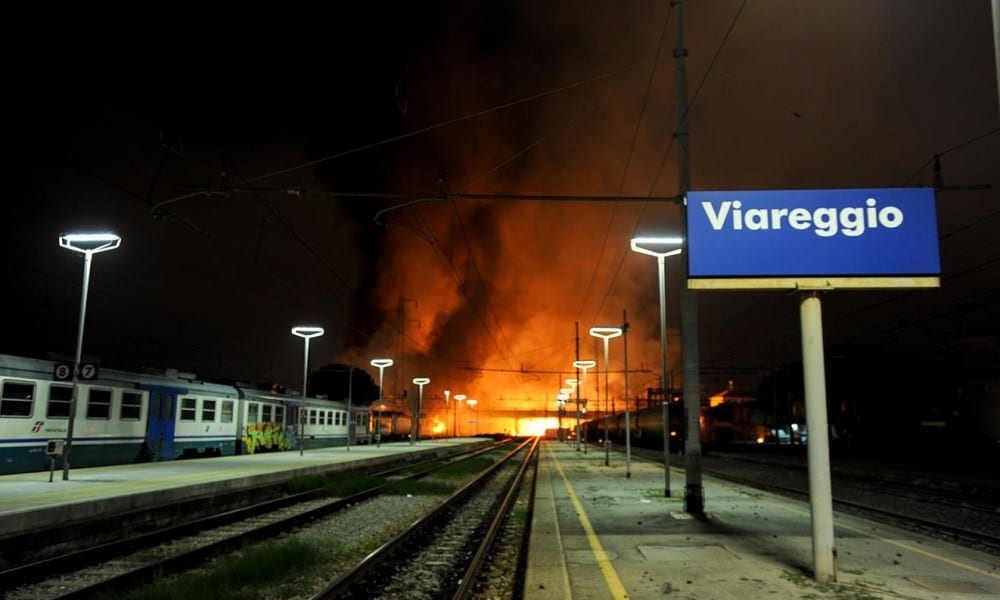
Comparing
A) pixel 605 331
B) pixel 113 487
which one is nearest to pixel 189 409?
pixel 113 487

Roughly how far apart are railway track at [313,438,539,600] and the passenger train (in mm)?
9095

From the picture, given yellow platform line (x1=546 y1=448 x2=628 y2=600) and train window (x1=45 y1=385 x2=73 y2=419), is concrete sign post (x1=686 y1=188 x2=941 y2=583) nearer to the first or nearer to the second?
yellow platform line (x1=546 y1=448 x2=628 y2=600)

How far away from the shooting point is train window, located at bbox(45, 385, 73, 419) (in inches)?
758

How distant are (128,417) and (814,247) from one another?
72.5ft

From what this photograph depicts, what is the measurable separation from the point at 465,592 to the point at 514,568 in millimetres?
1965

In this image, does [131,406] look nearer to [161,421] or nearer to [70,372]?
[161,421]

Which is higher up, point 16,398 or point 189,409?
point 16,398

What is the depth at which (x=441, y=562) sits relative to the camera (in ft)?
34.2

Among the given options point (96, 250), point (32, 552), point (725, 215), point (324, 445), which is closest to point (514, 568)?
point (725, 215)

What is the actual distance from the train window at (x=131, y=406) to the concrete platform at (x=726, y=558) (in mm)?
15100

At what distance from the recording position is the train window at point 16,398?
1770 centimetres

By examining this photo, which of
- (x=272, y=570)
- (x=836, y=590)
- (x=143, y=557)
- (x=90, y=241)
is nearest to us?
(x=836, y=590)

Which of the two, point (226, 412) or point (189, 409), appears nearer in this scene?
point (189, 409)

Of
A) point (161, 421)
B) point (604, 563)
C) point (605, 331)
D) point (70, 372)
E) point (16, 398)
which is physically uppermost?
point (605, 331)
